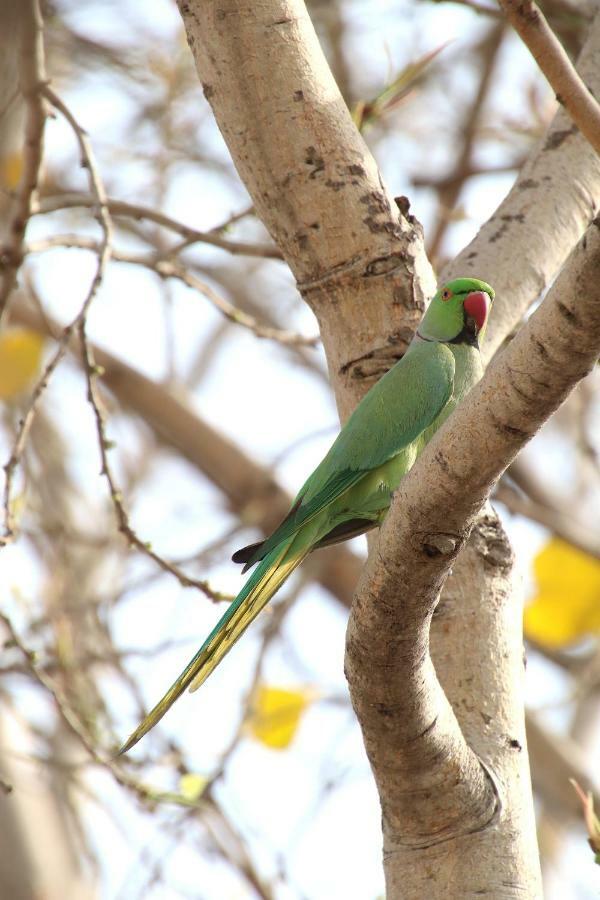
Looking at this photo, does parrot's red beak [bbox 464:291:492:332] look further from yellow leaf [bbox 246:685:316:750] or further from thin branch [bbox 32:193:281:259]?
yellow leaf [bbox 246:685:316:750]

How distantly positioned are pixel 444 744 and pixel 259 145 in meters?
1.34

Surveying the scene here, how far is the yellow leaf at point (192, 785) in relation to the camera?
A: 3.30 metres

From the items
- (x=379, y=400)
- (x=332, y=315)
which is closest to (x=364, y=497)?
(x=379, y=400)

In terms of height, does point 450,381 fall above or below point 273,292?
below

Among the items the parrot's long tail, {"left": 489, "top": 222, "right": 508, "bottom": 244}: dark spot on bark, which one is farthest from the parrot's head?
the parrot's long tail

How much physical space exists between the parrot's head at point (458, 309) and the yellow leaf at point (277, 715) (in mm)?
2094

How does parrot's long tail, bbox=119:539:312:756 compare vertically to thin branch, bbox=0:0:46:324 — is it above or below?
below

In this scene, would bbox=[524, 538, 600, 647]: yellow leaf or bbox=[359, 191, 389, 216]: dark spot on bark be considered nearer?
bbox=[359, 191, 389, 216]: dark spot on bark

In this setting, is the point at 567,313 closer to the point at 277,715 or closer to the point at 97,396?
the point at 97,396

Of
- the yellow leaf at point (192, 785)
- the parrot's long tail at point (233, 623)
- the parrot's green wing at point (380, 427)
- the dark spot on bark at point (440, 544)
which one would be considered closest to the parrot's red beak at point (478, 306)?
the parrot's green wing at point (380, 427)

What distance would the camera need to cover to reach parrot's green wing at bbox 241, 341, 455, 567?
7.70 feet

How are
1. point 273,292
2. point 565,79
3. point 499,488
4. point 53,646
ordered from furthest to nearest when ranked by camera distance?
point 273,292, point 499,488, point 53,646, point 565,79

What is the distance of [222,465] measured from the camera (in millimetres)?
4762

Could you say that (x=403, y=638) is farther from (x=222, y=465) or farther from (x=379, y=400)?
(x=222, y=465)
